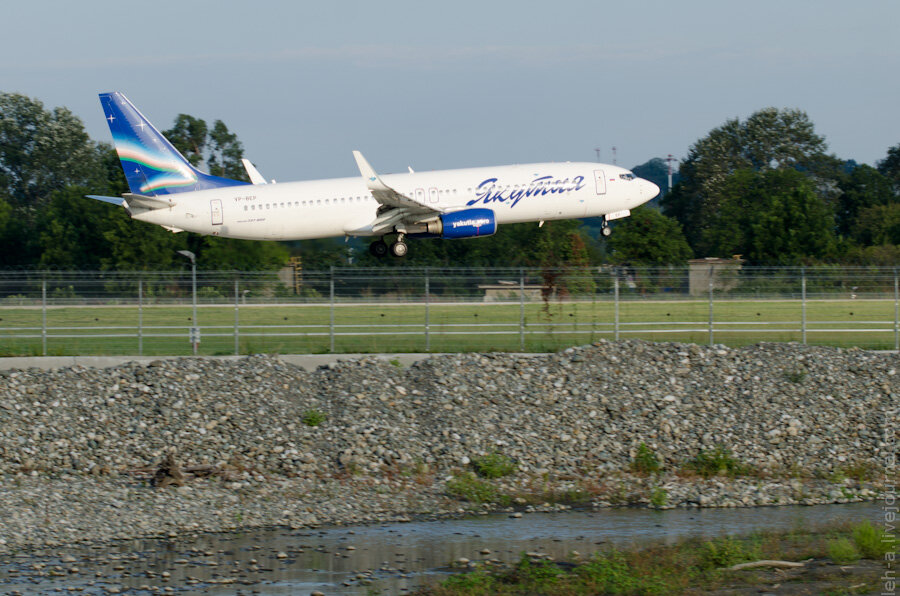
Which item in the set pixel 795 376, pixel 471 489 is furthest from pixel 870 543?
pixel 795 376

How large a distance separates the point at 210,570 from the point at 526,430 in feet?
28.8

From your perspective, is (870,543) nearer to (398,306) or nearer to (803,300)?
(803,300)

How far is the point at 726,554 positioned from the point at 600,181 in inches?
1060

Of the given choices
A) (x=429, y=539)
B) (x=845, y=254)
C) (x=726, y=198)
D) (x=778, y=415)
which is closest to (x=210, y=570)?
(x=429, y=539)

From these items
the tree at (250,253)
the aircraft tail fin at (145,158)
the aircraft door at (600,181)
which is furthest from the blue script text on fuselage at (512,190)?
the aircraft tail fin at (145,158)

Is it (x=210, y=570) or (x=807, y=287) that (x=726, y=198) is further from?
(x=210, y=570)

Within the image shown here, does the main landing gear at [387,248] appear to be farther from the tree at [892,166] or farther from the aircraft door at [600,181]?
the tree at [892,166]

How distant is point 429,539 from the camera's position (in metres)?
16.2

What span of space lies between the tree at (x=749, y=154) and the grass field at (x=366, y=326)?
7576 centimetres

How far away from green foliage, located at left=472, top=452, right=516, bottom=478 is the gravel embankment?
0.22m

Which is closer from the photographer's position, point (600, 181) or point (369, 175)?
point (369, 175)

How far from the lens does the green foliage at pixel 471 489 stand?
18625 millimetres

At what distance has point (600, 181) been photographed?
39.6 m

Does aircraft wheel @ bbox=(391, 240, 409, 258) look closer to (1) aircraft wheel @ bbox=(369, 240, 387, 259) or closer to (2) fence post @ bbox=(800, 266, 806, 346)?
(1) aircraft wheel @ bbox=(369, 240, 387, 259)
